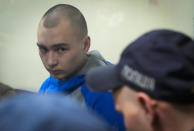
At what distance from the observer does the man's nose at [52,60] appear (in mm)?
1059

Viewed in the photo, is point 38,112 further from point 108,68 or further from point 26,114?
point 108,68

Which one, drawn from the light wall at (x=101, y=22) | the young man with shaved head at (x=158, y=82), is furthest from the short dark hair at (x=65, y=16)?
the light wall at (x=101, y=22)

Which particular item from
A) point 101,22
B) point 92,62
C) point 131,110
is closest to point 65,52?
point 92,62

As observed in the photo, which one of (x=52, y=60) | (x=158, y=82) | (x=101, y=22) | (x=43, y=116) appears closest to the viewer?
(x=43, y=116)

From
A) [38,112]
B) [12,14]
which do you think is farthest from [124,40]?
[38,112]

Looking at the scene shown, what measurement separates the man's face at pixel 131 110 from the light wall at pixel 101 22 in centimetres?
151

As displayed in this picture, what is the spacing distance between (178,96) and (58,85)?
2.24 feet

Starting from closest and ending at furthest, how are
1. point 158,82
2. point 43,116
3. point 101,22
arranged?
point 43,116
point 158,82
point 101,22

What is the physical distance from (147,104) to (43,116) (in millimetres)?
318

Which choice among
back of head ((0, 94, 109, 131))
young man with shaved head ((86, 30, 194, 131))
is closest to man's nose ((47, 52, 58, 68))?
young man with shaved head ((86, 30, 194, 131))

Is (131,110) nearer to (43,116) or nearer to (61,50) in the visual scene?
(43,116)

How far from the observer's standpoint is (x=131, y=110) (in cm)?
62

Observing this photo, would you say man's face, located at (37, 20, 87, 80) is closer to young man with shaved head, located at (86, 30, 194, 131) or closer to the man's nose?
the man's nose

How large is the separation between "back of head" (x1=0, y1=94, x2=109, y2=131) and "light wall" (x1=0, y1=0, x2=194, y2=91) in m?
1.79
